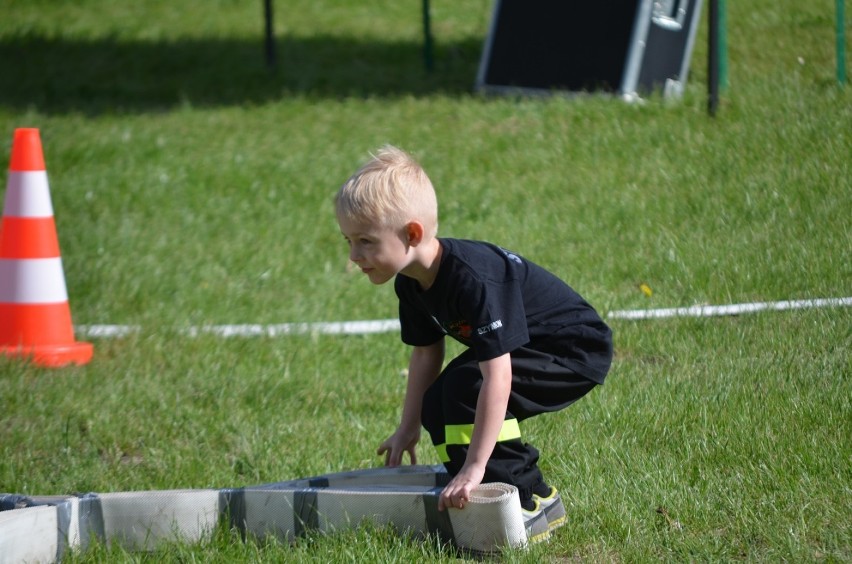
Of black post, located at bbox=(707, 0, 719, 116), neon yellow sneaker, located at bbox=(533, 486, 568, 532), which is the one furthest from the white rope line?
black post, located at bbox=(707, 0, 719, 116)

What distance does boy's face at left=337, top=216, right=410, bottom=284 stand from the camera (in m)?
3.13

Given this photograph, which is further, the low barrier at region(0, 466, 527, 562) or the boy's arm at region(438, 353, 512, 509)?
the low barrier at region(0, 466, 527, 562)

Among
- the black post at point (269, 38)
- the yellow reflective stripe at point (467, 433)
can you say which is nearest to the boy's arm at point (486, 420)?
the yellow reflective stripe at point (467, 433)

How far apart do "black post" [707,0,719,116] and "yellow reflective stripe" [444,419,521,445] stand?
5456 mm

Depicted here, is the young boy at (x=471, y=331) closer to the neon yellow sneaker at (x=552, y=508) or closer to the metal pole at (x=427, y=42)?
the neon yellow sneaker at (x=552, y=508)

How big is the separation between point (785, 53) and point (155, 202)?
616 centimetres

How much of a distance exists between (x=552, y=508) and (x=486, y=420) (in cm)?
48

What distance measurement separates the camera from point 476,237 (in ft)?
23.2

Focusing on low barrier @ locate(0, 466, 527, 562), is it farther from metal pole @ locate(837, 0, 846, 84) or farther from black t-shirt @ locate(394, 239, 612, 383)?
metal pole @ locate(837, 0, 846, 84)

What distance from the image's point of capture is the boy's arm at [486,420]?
310 cm

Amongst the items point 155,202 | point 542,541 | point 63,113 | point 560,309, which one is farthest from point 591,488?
point 63,113

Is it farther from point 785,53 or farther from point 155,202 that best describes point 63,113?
point 785,53

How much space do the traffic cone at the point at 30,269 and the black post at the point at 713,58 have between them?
4984 mm

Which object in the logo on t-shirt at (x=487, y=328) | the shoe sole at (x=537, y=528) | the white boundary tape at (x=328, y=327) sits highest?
the logo on t-shirt at (x=487, y=328)
